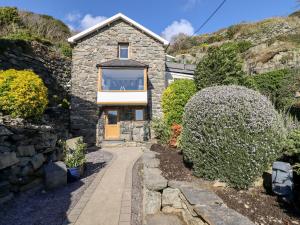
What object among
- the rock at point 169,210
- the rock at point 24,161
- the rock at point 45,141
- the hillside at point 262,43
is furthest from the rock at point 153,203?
the hillside at point 262,43

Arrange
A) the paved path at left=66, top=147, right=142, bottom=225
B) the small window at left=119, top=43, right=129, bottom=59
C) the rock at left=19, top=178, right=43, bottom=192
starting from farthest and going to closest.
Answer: the small window at left=119, top=43, right=129, bottom=59 → the rock at left=19, top=178, right=43, bottom=192 → the paved path at left=66, top=147, right=142, bottom=225

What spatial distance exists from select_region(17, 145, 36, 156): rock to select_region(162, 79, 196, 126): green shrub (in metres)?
9.19

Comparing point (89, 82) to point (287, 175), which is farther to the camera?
point (89, 82)

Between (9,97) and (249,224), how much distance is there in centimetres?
673

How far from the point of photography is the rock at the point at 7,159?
17.0 feet

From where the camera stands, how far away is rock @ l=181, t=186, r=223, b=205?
11.5ft

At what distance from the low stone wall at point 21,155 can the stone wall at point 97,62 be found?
29.4 feet

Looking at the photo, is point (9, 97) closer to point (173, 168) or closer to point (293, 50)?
point (173, 168)

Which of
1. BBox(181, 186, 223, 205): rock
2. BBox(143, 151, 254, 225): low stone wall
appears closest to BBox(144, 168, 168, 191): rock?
BBox(143, 151, 254, 225): low stone wall

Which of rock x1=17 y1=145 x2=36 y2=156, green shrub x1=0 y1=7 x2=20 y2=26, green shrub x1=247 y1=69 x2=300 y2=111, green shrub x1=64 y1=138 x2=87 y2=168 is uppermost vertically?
green shrub x1=0 y1=7 x2=20 y2=26

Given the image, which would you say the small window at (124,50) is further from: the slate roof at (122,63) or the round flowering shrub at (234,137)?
the round flowering shrub at (234,137)

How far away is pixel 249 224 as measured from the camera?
2730 millimetres

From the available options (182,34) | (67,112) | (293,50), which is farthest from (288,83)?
(182,34)

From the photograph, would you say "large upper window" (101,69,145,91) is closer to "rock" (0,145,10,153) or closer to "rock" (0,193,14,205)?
"rock" (0,145,10,153)
